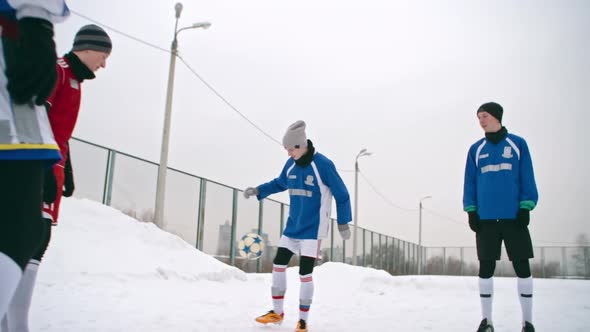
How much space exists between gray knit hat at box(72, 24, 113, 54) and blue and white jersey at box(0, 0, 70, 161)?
130 cm

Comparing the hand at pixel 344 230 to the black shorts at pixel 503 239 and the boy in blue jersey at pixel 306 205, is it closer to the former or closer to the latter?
the boy in blue jersey at pixel 306 205

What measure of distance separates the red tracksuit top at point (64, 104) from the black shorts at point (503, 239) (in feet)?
11.9

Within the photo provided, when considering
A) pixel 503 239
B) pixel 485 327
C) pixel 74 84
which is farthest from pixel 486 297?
pixel 74 84

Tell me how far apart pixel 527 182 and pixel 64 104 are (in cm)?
391

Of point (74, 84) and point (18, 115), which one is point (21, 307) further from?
point (18, 115)

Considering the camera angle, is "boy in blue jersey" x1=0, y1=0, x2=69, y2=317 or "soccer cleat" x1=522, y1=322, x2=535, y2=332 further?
"soccer cleat" x1=522, y1=322, x2=535, y2=332

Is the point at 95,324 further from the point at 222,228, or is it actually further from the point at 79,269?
the point at 222,228

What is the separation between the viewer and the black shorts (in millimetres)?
4148

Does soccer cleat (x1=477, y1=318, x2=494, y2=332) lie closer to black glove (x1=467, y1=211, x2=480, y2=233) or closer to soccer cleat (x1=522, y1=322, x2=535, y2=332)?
soccer cleat (x1=522, y1=322, x2=535, y2=332)

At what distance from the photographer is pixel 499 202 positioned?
4281 mm

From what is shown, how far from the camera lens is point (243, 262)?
14.4 metres

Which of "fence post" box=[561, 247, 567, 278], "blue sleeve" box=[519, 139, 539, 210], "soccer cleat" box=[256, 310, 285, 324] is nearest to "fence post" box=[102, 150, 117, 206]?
"soccer cleat" box=[256, 310, 285, 324]

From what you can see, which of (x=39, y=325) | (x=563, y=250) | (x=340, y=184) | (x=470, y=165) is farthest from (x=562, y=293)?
(x=563, y=250)

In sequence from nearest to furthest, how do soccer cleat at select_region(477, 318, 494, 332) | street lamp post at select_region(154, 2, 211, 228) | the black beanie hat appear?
1. soccer cleat at select_region(477, 318, 494, 332)
2. the black beanie hat
3. street lamp post at select_region(154, 2, 211, 228)
